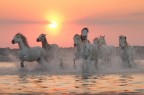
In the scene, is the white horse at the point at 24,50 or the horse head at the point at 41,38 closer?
the white horse at the point at 24,50

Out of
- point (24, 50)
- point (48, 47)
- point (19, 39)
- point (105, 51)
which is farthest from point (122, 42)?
point (19, 39)

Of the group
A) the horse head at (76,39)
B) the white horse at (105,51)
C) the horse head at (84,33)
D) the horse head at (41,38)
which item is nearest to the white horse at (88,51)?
the horse head at (84,33)

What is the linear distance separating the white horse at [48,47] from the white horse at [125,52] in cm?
488

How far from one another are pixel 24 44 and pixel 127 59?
7.29 m

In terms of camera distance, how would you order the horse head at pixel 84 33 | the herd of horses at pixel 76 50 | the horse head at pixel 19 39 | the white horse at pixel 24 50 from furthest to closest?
the horse head at pixel 19 39 < the white horse at pixel 24 50 < the herd of horses at pixel 76 50 < the horse head at pixel 84 33

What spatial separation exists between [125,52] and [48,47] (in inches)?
221

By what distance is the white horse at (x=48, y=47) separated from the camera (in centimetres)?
3409

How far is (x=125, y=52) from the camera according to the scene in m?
33.5

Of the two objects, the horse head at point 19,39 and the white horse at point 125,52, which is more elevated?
the horse head at point 19,39

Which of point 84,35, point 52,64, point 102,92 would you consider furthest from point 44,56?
point 102,92

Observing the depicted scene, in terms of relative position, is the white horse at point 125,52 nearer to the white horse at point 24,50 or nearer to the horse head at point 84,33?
the horse head at point 84,33

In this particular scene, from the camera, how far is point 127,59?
33094 mm

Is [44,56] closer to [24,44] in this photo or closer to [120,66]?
[24,44]

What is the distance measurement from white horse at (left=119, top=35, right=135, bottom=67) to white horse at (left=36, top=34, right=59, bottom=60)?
16.0 ft
